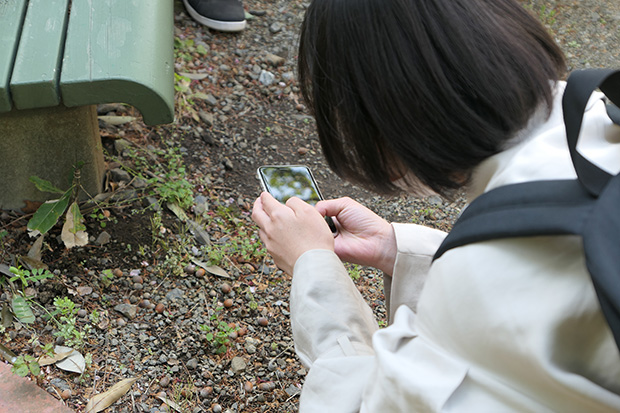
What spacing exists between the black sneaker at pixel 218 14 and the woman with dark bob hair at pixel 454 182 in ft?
6.69

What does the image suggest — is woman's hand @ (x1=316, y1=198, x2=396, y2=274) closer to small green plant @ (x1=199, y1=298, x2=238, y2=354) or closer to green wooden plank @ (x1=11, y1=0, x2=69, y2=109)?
small green plant @ (x1=199, y1=298, x2=238, y2=354)

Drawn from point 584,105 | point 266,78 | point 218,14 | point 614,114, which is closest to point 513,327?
point 584,105

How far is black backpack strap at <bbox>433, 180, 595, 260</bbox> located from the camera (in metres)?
0.85

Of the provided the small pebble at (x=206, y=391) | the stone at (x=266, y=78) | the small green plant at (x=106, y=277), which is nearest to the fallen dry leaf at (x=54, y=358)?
the small green plant at (x=106, y=277)

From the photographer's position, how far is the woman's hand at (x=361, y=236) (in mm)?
1732

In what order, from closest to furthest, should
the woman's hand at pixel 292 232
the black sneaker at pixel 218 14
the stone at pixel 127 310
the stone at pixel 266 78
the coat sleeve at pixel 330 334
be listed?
1. the coat sleeve at pixel 330 334
2. the woman's hand at pixel 292 232
3. the stone at pixel 127 310
4. the stone at pixel 266 78
5. the black sneaker at pixel 218 14

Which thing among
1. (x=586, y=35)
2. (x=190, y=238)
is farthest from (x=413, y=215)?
(x=586, y=35)

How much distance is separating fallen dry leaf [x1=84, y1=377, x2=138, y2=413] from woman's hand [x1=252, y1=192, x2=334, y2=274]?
1.81 ft

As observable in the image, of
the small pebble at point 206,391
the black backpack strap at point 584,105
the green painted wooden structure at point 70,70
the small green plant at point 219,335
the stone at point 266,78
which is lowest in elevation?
the small pebble at point 206,391

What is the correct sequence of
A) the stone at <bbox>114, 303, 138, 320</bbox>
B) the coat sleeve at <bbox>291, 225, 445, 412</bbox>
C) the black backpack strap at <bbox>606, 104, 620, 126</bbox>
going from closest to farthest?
the black backpack strap at <bbox>606, 104, 620, 126</bbox> → the coat sleeve at <bbox>291, 225, 445, 412</bbox> → the stone at <bbox>114, 303, 138, 320</bbox>

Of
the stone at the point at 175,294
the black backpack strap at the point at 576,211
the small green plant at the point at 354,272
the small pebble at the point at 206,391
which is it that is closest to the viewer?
the black backpack strap at the point at 576,211

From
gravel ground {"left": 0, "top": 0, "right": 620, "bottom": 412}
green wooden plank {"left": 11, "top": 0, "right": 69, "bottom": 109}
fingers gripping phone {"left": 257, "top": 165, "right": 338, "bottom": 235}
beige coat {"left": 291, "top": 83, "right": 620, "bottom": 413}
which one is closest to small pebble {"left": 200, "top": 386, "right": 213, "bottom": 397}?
gravel ground {"left": 0, "top": 0, "right": 620, "bottom": 412}

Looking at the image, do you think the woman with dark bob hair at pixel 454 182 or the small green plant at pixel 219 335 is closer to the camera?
the woman with dark bob hair at pixel 454 182

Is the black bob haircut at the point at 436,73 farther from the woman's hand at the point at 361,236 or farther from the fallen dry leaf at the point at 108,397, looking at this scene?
the fallen dry leaf at the point at 108,397
